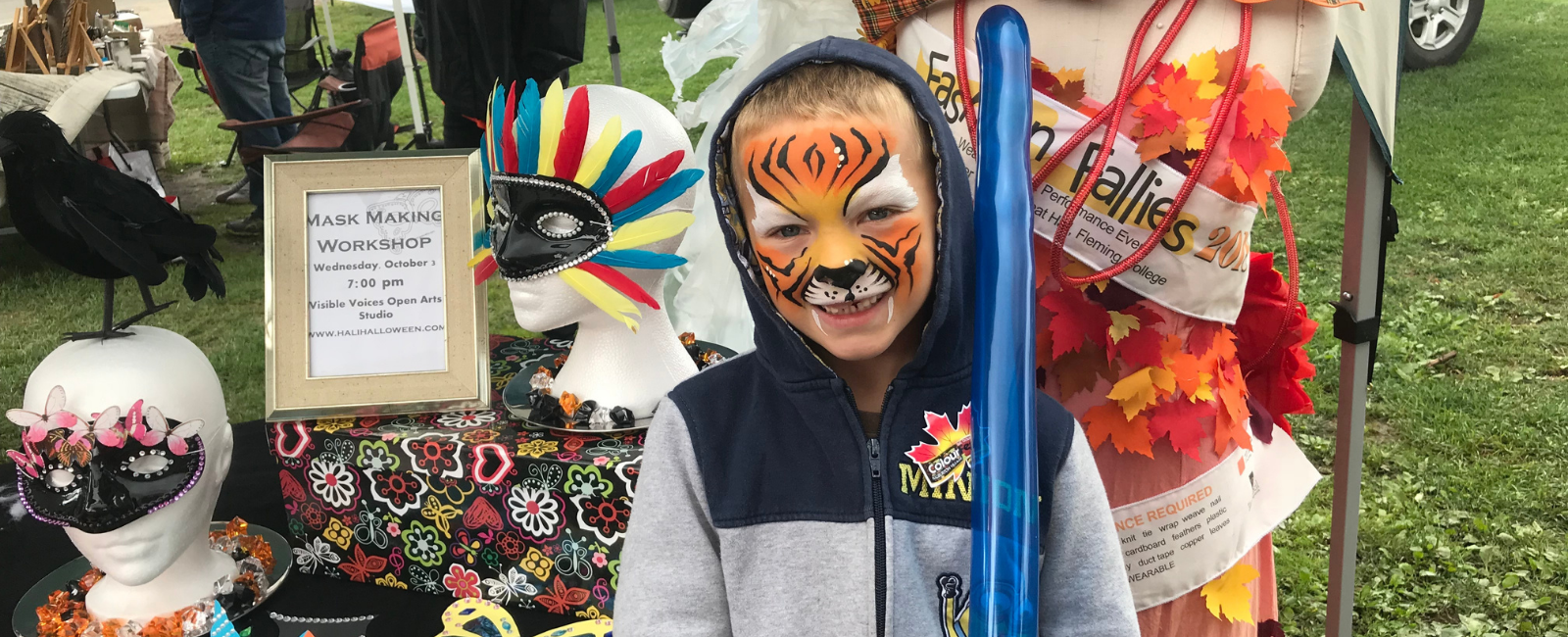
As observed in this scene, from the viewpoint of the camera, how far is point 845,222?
1151 millimetres

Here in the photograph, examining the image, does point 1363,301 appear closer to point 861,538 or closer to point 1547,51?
point 861,538

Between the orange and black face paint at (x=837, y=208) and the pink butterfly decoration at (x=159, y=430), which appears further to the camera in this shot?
the pink butterfly decoration at (x=159, y=430)

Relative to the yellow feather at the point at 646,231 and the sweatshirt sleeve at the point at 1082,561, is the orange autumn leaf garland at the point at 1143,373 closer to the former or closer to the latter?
the sweatshirt sleeve at the point at 1082,561

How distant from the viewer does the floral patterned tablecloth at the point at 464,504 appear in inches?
84.4

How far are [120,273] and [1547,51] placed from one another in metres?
7.47

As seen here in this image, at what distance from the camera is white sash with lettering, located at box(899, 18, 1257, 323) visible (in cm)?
149

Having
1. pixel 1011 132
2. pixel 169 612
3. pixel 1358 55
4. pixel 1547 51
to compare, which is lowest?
pixel 169 612

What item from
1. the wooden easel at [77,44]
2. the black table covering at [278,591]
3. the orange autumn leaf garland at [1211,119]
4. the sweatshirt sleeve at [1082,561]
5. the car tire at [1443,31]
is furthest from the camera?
the car tire at [1443,31]

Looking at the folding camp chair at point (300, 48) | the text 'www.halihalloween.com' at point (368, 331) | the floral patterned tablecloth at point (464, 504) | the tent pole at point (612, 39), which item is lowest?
the floral patterned tablecloth at point (464, 504)

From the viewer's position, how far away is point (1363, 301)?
75.7 inches

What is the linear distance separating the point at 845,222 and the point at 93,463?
5.02 ft

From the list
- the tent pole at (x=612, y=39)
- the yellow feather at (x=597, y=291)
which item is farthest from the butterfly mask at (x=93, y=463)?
the tent pole at (x=612, y=39)

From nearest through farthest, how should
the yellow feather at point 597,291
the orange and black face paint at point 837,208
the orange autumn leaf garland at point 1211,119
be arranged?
the orange and black face paint at point 837,208 < the orange autumn leaf garland at point 1211,119 < the yellow feather at point 597,291

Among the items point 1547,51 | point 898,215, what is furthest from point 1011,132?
point 1547,51
